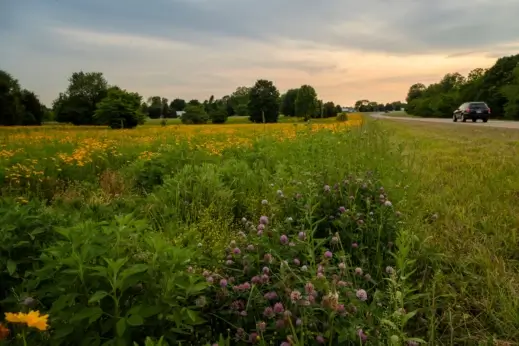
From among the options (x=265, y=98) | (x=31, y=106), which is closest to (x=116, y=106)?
(x=31, y=106)

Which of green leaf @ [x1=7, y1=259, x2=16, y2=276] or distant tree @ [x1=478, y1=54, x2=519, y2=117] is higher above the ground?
distant tree @ [x1=478, y1=54, x2=519, y2=117]

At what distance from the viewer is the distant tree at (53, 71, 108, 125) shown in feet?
189

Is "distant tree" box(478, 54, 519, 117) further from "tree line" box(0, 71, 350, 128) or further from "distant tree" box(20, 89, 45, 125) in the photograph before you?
"distant tree" box(20, 89, 45, 125)

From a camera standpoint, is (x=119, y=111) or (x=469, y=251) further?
(x=119, y=111)

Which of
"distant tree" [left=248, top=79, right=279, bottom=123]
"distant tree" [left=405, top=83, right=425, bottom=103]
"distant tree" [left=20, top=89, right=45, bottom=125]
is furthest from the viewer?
"distant tree" [left=405, top=83, right=425, bottom=103]

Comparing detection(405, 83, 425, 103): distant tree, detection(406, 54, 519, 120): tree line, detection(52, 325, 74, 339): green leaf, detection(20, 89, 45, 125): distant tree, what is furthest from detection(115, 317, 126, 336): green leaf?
detection(405, 83, 425, 103): distant tree

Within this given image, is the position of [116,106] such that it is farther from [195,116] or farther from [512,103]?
[512,103]

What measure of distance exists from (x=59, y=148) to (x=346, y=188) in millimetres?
6906

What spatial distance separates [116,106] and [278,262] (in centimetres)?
4127

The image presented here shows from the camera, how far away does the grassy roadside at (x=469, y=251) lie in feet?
7.24

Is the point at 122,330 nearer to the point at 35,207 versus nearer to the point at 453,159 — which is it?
the point at 35,207

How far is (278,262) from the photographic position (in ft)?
6.97

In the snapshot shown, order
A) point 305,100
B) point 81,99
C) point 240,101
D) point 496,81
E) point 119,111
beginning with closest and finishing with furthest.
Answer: point 119,111 → point 496,81 → point 81,99 → point 305,100 → point 240,101

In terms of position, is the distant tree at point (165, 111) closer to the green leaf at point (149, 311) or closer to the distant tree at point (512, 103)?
the distant tree at point (512, 103)
